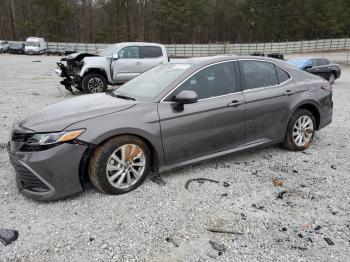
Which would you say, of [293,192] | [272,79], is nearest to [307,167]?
[293,192]

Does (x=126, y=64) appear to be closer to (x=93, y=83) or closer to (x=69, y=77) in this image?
(x=93, y=83)

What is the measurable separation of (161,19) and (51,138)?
179 ft

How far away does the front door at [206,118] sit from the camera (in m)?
3.98

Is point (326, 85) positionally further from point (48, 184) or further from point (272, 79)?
point (48, 184)

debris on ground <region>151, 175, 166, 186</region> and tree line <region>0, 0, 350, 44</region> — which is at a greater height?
tree line <region>0, 0, 350, 44</region>

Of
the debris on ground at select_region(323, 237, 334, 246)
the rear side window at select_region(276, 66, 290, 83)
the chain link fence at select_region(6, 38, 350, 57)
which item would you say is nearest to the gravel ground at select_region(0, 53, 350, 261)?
the debris on ground at select_region(323, 237, 334, 246)

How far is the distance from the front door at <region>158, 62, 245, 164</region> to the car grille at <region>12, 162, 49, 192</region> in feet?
4.58

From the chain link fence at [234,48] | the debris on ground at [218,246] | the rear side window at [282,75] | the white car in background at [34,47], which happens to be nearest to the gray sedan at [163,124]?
the rear side window at [282,75]

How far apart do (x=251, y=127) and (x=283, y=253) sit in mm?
2061

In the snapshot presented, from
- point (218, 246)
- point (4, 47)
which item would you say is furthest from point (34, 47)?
point (218, 246)

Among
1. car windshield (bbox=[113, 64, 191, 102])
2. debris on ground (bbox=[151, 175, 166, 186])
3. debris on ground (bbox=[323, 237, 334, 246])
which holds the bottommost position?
debris on ground (bbox=[323, 237, 334, 246])

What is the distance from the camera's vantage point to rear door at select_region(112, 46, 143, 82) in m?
11.0

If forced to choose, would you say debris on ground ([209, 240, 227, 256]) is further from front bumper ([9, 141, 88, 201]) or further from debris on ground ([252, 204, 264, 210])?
front bumper ([9, 141, 88, 201])

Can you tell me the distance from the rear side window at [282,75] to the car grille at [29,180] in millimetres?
3558
